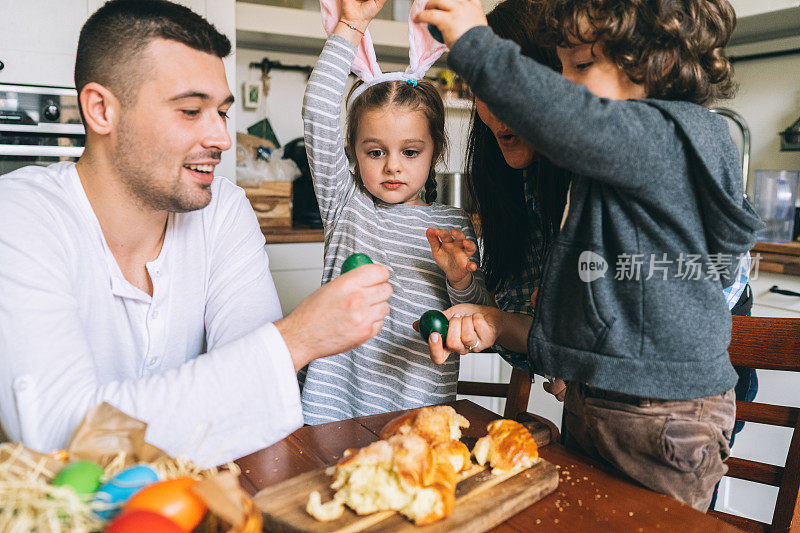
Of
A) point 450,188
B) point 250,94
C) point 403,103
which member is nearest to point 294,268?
point 450,188

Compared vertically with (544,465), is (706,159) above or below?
above

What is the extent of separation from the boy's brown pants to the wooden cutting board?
12 cm

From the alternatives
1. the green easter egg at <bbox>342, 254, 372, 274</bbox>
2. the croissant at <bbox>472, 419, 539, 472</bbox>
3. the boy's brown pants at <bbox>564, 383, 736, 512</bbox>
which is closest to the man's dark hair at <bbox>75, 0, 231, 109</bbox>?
the green easter egg at <bbox>342, 254, 372, 274</bbox>

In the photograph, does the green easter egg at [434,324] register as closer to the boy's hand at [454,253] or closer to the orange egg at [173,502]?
the boy's hand at [454,253]

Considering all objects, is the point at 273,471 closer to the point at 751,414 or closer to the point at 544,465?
the point at 544,465

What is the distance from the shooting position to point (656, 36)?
0.83m

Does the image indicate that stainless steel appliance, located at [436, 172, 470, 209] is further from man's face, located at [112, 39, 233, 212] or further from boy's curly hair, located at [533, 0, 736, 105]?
boy's curly hair, located at [533, 0, 736, 105]

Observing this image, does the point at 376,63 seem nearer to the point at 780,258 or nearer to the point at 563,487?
the point at 563,487

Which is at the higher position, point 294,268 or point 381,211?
point 381,211

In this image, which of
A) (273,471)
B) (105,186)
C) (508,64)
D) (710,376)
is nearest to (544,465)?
(710,376)

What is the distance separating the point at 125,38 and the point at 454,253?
2.48 feet

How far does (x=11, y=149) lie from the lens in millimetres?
2273

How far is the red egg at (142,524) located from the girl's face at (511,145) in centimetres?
91

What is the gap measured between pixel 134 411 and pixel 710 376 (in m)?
0.80
